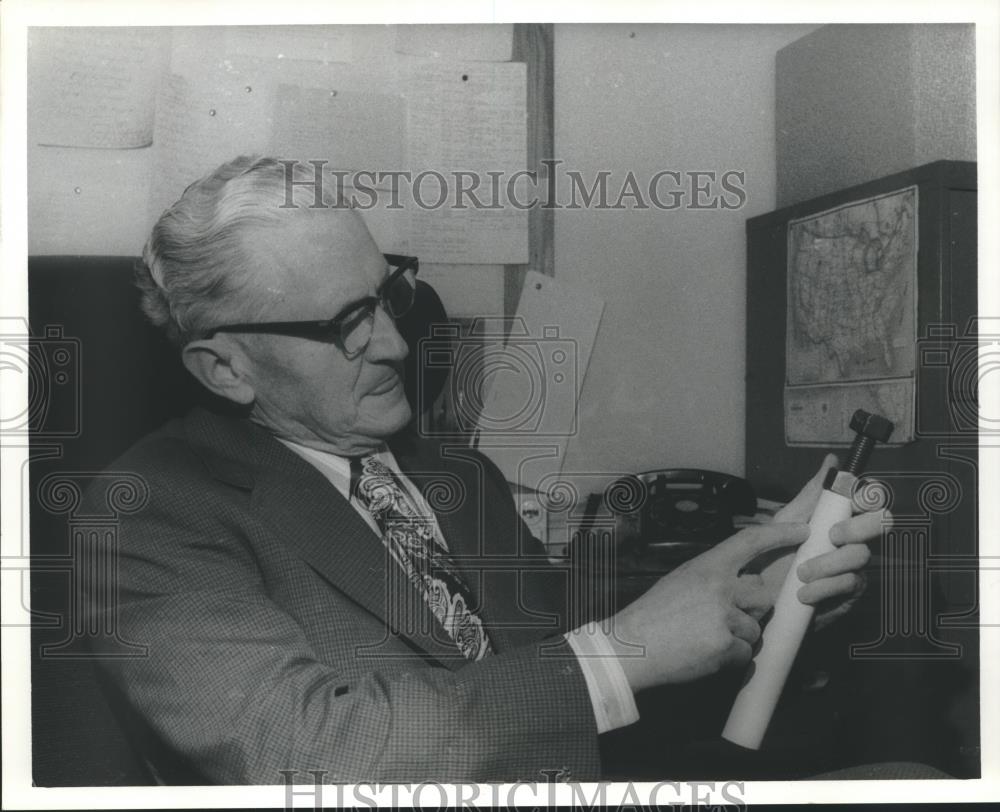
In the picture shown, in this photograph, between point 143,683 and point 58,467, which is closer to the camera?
point 143,683

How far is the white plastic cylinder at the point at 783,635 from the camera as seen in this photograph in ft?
6.27

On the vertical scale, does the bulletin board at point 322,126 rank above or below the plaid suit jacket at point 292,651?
above

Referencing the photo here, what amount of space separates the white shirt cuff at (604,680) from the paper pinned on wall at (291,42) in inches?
48.5

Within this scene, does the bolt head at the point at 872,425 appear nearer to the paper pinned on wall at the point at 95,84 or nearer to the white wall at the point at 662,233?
the white wall at the point at 662,233

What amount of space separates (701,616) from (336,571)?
707 mm

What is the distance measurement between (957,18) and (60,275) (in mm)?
1871

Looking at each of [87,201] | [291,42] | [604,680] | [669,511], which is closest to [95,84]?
[87,201]

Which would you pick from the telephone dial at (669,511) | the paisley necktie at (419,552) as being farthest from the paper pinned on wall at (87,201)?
the telephone dial at (669,511)

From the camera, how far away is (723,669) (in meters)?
1.88

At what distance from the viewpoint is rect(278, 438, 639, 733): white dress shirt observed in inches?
72.4

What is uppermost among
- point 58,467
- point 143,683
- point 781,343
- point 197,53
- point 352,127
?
point 197,53

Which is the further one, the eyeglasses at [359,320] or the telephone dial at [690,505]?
the telephone dial at [690,505]

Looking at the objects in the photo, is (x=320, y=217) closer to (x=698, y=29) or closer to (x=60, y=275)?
(x=60, y=275)

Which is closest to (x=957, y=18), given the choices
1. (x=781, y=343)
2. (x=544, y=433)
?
(x=781, y=343)
